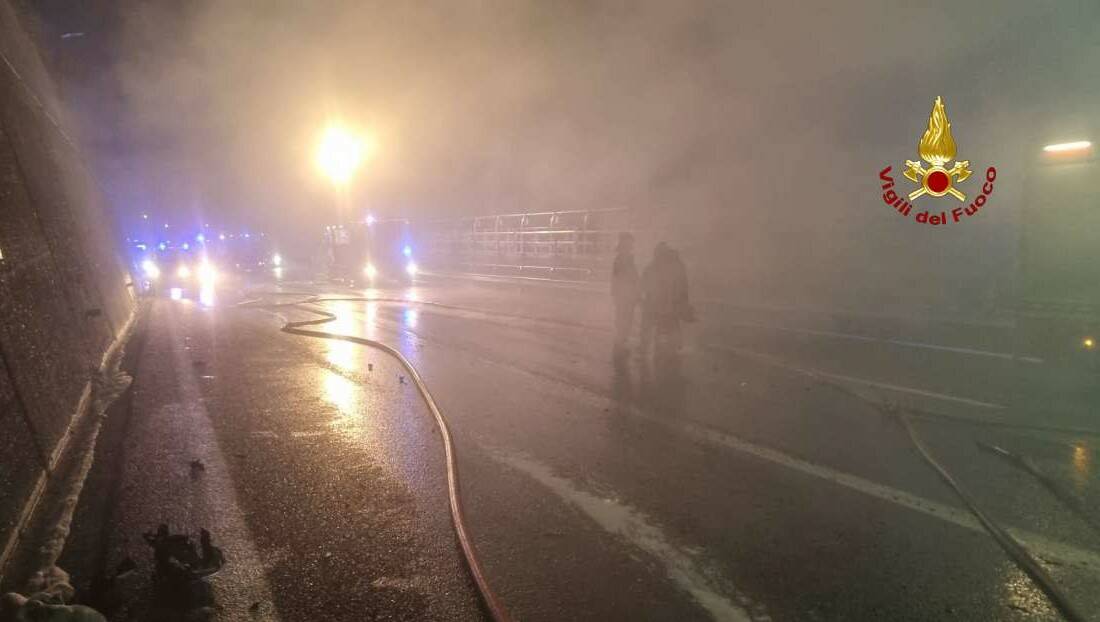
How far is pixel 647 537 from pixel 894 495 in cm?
143

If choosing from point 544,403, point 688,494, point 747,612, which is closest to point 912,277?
point 544,403

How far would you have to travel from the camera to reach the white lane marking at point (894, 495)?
2.58 m

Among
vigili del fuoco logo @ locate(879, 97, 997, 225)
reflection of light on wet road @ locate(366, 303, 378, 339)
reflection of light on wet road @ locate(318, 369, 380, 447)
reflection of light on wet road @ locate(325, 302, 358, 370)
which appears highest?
vigili del fuoco logo @ locate(879, 97, 997, 225)

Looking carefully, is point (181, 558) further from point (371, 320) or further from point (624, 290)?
point (371, 320)

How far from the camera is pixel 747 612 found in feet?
7.22

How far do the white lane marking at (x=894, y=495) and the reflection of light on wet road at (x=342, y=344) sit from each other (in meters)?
3.55

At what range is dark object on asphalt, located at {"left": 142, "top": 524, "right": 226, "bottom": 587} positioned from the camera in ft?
7.54

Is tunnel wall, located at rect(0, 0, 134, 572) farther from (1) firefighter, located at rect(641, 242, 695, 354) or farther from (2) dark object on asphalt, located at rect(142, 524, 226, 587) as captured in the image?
(1) firefighter, located at rect(641, 242, 695, 354)

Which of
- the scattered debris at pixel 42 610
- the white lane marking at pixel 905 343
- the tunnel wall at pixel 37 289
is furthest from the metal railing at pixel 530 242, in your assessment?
the scattered debris at pixel 42 610

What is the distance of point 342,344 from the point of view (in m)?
7.64

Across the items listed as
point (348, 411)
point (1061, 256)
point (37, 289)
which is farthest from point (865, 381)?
point (37, 289)

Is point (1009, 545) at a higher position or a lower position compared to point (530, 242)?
lower

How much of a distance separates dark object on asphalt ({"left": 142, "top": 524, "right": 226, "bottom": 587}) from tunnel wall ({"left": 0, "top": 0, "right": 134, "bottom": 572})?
0.63m

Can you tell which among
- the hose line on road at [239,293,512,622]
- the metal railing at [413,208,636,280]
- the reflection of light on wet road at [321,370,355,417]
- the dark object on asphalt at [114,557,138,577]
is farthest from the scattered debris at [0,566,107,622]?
the metal railing at [413,208,636,280]
